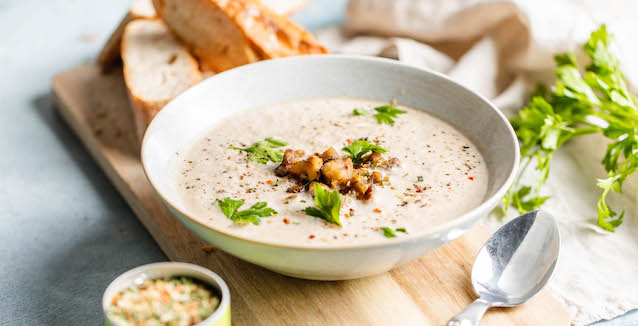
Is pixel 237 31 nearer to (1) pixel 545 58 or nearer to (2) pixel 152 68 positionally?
(2) pixel 152 68

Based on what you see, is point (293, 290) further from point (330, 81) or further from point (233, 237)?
point (330, 81)

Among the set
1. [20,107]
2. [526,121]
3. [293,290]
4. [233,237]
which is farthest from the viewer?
[20,107]

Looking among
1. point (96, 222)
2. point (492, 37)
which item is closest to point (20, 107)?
point (96, 222)

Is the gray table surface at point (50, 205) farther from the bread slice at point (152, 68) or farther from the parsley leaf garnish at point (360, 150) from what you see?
the parsley leaf garnish at point (360, 150)

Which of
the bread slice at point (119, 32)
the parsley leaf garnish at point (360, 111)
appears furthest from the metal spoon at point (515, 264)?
the bread slice at point (119, 32)

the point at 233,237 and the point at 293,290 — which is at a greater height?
the point at 233,237

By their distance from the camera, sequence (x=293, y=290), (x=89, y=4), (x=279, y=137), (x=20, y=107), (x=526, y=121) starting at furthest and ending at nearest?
(x=89, y=4), (x=20, y=107), (x=526, y=121), (x=279, y=137), (x=293, y=290)

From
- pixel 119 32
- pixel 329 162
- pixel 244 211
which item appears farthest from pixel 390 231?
pixel 119 32
